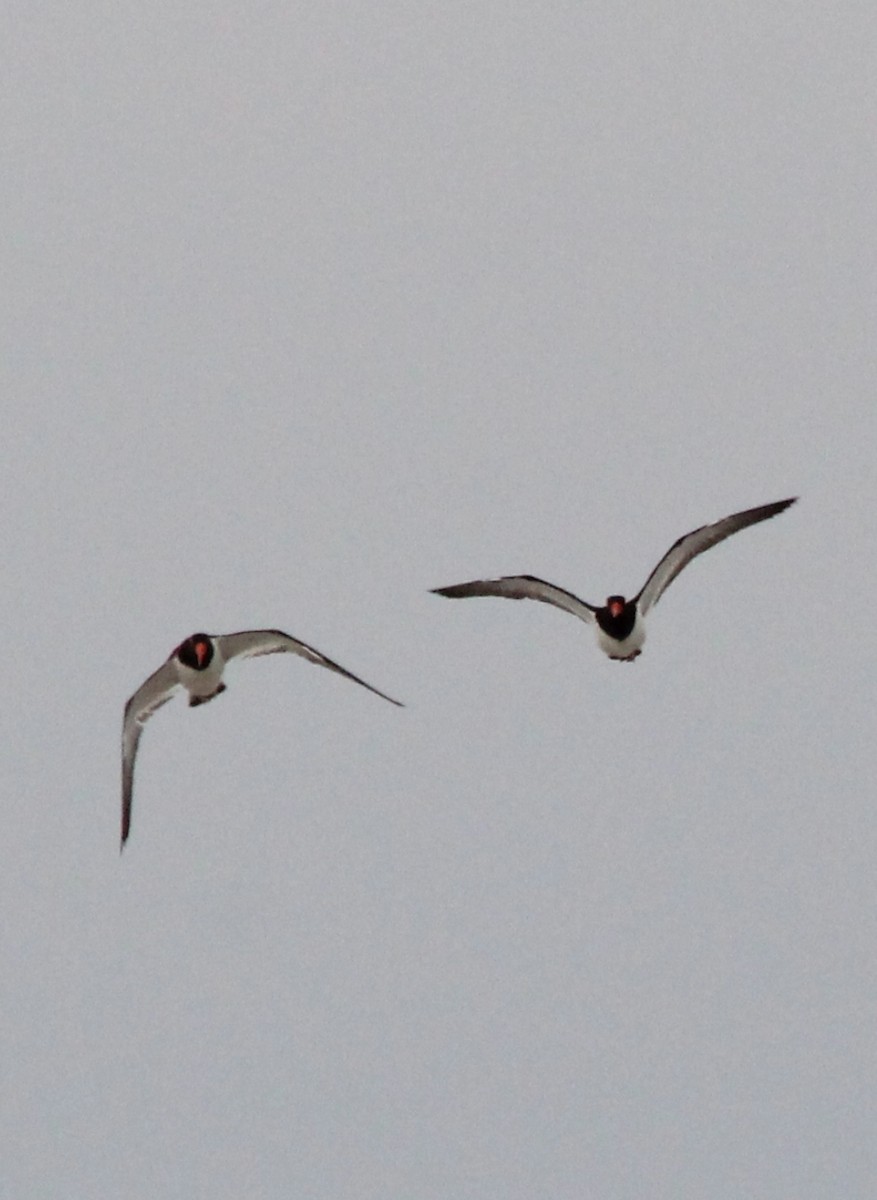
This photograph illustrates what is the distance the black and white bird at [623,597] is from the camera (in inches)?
1253

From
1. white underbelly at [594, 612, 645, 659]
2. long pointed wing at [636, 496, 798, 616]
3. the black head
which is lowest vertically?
white underbelly at [594, 612, 645, 659]

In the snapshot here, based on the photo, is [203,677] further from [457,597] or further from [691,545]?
[691,545]

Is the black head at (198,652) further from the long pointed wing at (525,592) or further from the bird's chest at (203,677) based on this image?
the long pointed wing at (525,592)

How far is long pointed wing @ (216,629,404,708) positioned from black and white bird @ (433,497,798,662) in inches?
98.9

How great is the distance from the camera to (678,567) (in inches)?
1271

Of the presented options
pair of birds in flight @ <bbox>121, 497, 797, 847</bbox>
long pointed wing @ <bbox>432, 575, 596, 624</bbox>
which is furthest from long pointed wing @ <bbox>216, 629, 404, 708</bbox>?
long pointed wing @ <bbox>432, 575, 596, 624</bbox>

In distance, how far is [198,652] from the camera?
102 feet

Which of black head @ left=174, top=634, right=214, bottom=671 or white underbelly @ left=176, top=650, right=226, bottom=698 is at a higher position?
black head @ left=174, top=634, right=214, bottom=671

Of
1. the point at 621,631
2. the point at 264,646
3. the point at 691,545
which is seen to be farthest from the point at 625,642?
the point at 264,646

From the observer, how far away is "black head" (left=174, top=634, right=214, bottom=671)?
102ft

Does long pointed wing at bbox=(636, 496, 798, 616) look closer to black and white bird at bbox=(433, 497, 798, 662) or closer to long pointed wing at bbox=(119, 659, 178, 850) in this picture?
black and white bird at bbox=(433, 497, 798, 662)

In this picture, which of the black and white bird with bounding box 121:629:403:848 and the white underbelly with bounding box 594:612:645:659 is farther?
the white underbelly with bounding box 594:612:645:659

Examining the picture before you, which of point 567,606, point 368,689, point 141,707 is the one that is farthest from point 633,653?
point 141,707

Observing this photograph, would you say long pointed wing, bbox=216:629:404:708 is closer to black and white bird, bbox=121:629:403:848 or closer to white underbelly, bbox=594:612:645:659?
black and white bird, bbox=121:629:403:848
